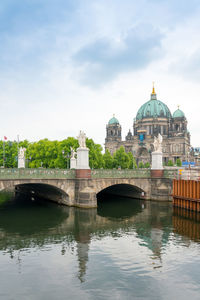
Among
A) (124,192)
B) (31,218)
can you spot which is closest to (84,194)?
(31,218)

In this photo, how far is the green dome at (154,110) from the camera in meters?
189

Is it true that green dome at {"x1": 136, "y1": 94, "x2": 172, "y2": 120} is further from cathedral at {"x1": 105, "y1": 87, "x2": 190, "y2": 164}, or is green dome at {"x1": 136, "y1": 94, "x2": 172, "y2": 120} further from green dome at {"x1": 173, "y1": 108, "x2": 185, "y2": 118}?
green dome at {"x1": 173, "y1": 108, "x2": 185, "y2": 118}

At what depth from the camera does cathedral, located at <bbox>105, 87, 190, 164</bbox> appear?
183 m

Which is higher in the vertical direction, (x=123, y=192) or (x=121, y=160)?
(x=121, y=160)

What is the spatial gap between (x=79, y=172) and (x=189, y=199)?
1807 centimetres

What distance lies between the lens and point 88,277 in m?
20.1

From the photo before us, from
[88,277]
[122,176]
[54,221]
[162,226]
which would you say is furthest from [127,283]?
[122,176]

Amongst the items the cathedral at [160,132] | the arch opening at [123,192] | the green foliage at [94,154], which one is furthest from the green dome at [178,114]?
the arch opening at [123,192]

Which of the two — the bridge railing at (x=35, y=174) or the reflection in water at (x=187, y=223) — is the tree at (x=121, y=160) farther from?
the bridge railing at (x=35, y=174)

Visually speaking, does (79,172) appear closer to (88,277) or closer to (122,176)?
(122,176)

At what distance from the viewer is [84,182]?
4603 centimetres

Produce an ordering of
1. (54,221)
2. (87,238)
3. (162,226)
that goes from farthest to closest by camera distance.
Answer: (54,221), (162,226), (87,238)

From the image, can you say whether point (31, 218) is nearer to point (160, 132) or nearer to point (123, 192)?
point (123, 192)

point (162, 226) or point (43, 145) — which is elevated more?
point (43, 145)
